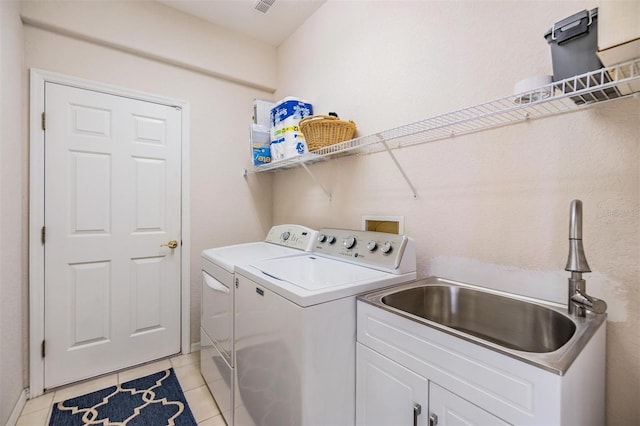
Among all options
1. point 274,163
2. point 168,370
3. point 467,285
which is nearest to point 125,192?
point 274,163

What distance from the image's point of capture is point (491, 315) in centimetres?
119

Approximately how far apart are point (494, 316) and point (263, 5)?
8.31 feet

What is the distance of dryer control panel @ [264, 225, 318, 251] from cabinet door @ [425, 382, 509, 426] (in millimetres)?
1129

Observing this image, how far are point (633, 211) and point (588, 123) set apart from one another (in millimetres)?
323

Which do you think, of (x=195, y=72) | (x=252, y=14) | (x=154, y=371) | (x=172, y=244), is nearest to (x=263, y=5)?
(x=252, y=14)

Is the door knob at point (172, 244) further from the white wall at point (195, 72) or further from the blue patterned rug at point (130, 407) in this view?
the blue patterned rug at point (130, 407)

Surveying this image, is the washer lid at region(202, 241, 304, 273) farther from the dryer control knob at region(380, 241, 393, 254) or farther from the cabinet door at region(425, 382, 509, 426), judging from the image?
the cabinet door at region(425, 382, 509, 426)

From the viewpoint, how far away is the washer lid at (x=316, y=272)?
119 cm

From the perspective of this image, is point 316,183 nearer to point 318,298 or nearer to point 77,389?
point 318,298

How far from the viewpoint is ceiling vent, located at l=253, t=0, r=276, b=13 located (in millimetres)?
2195

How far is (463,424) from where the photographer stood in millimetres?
810

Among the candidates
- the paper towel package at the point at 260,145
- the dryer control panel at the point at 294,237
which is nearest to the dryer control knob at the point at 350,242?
the dryer control panel at the point at 294,237

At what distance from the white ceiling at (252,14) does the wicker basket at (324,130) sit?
1159 millimetres

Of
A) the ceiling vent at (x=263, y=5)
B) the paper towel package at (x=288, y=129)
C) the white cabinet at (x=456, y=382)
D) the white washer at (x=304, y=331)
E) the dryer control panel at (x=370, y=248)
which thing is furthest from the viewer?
the ceiling vent at (x=263, y=5)
